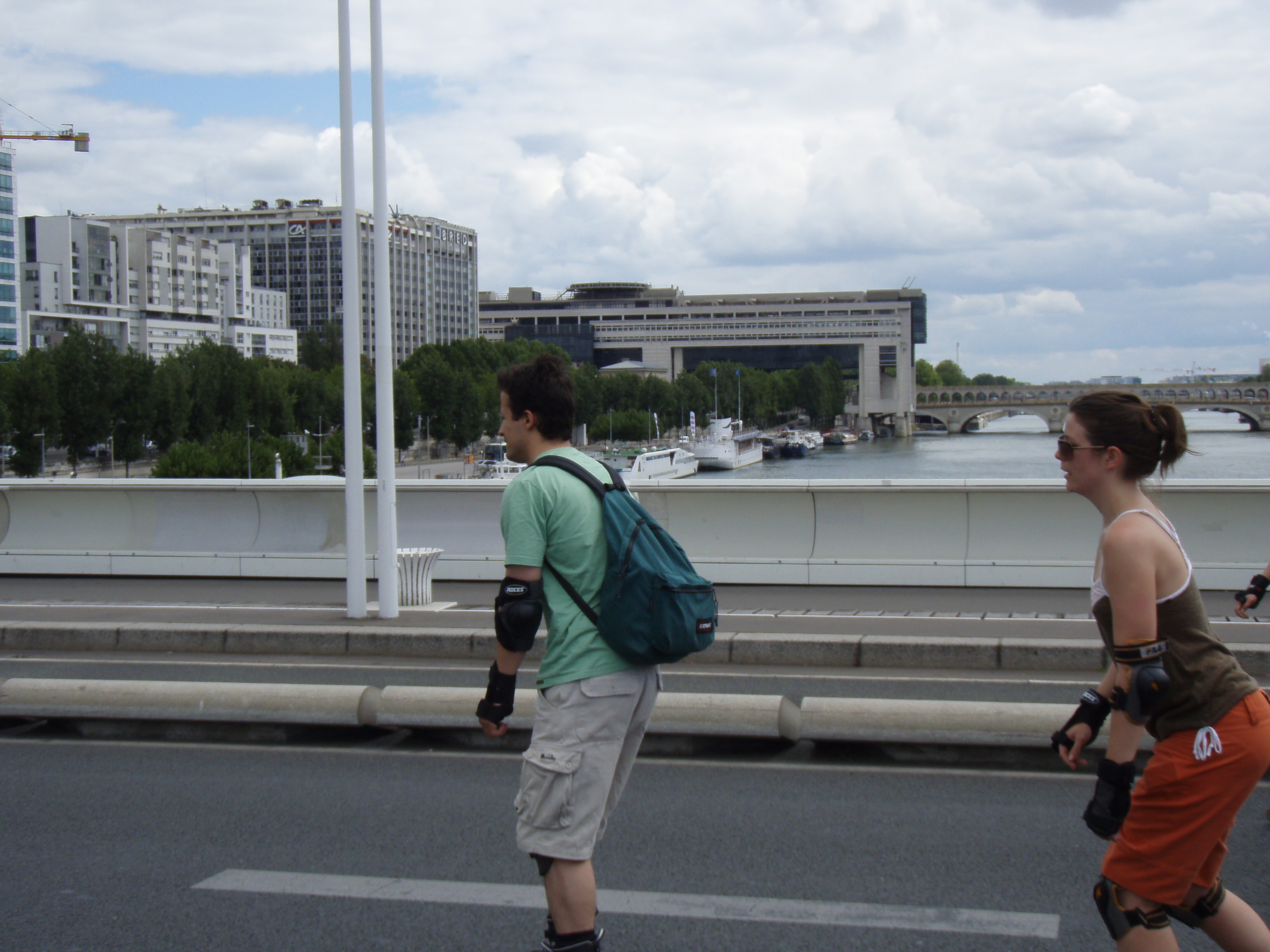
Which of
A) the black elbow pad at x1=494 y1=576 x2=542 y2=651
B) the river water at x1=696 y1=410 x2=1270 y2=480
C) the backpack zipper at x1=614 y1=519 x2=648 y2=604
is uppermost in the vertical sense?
the backpack zipper at x1=614 y1=519 x2=648 y2=604

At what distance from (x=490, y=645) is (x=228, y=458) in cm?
7101

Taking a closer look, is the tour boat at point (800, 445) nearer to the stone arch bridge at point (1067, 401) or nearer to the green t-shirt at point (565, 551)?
the stone arch bridge at point (1067, 401)

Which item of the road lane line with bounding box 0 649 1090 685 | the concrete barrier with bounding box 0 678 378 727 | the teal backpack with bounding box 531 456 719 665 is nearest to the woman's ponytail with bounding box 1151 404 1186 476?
the teal backpack with bounding box 531 456 719 665

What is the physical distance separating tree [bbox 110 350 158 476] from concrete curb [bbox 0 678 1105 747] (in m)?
77.8

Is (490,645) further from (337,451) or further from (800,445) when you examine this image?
(800,445)

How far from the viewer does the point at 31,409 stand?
2837 inches

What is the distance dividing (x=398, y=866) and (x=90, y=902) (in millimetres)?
1078

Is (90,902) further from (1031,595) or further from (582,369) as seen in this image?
(582,369)

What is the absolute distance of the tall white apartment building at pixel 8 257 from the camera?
108750 mm

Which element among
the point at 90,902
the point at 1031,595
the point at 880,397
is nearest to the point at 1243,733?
the point at 90,902

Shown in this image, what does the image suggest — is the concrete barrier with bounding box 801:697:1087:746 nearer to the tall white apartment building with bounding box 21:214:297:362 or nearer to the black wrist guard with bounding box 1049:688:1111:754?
the black wrist guard with bounding box 1049:688:1111:754

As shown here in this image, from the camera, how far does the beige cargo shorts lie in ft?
10.1

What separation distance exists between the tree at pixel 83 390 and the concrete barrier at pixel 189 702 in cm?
7464

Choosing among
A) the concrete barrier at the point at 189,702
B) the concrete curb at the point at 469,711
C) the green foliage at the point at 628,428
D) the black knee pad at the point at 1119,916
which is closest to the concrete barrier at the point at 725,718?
the concrete curb at the point at 469,711
